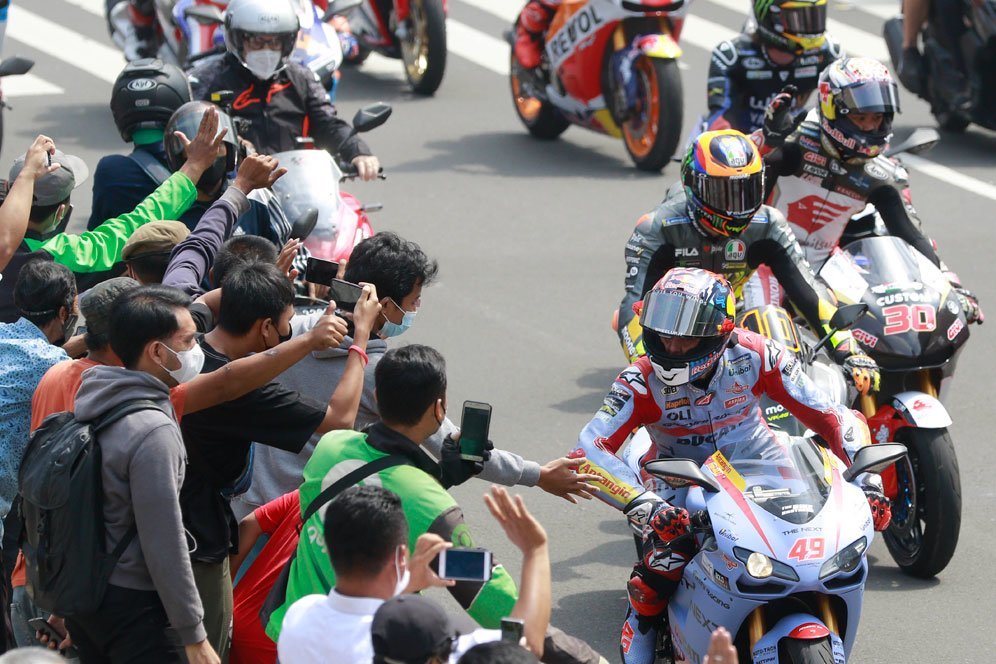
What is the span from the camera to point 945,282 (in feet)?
25.1

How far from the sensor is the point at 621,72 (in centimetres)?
1302

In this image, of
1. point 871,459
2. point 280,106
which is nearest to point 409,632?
point 871,459

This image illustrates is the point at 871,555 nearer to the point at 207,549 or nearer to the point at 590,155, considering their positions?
the point at 207,549

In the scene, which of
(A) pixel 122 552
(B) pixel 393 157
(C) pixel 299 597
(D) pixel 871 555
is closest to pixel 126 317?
(A) pixel 122 552

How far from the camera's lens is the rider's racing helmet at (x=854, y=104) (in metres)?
8.13

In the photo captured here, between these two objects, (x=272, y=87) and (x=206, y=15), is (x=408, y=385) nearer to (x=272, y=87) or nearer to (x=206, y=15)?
(x=272, y=87)

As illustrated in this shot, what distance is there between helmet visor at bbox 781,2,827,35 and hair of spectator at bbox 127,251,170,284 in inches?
230

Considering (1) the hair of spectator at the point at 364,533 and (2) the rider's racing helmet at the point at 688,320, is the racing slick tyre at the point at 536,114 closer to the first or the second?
(2) the rider's racing helmet at the point at 688,320

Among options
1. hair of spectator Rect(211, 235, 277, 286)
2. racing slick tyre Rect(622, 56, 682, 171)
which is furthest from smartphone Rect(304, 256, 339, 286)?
racing slick tyre Rect(622, 56, 682, 171)

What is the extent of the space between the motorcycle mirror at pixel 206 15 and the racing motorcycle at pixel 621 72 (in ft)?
9.38

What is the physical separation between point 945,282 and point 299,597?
4295 millimetres

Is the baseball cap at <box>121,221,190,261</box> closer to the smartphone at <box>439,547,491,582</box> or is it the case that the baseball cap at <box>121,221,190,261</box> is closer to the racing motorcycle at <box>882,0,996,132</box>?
the smartphone at <box>439,547,491,582</box>

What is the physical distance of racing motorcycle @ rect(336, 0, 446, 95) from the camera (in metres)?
14.8

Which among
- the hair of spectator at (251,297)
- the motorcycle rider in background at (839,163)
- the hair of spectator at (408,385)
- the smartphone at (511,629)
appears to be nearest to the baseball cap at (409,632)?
the smartphone at (511,629)
